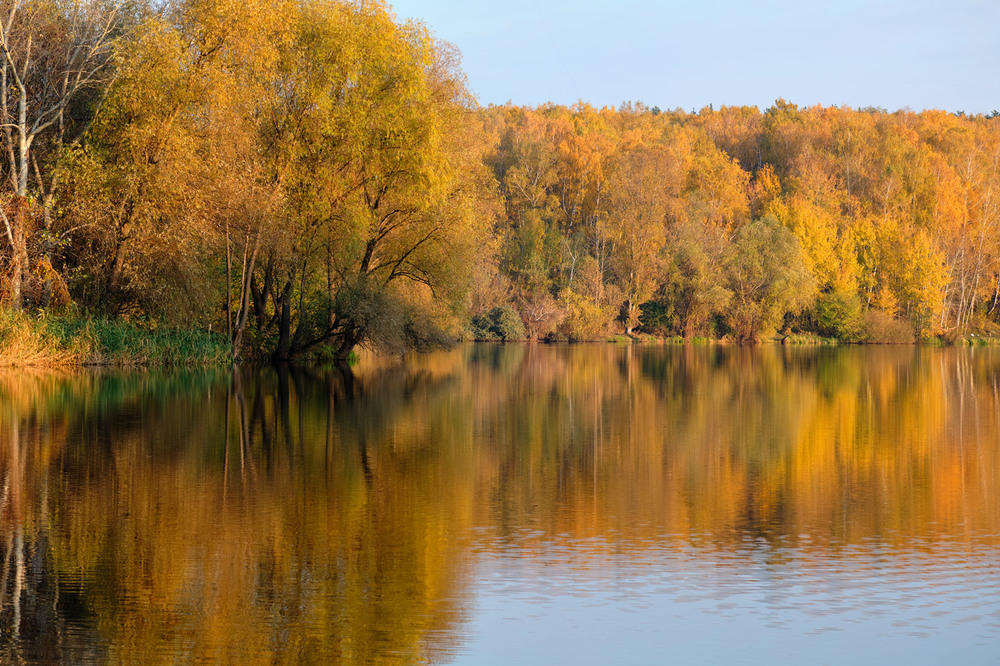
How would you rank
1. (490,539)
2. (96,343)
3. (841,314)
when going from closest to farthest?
(490,539)
(96,343)
(841,314)

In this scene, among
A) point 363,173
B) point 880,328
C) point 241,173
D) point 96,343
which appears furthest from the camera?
point 880,328

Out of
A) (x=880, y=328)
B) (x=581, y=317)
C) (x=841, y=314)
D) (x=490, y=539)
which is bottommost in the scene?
(x=490, y=539)

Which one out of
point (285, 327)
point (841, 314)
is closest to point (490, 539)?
point (285, 327)

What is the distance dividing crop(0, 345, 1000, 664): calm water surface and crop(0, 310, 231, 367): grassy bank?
1329 cm

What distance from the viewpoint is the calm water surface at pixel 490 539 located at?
666 centimetres

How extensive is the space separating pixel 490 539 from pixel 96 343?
30.4 meters

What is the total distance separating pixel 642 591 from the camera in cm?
785

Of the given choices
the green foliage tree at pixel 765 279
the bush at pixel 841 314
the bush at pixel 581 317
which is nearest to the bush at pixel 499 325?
the bush at pixel 581 317

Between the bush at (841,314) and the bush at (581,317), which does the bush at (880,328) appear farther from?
the bush at (581,317)

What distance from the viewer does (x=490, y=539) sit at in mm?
9641

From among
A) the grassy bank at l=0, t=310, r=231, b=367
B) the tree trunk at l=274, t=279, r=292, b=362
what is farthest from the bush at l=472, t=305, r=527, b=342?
the grassy bank at l=0, t=310, r=231, b=367

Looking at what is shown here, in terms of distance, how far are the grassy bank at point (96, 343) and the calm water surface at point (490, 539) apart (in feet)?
43.6

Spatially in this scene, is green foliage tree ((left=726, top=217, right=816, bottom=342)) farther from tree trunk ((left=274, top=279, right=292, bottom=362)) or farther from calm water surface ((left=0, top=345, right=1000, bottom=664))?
calm water surface ((left=0, top=345, right=1000, bottom=664))

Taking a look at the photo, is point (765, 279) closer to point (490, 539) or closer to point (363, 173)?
point (363, 173)
